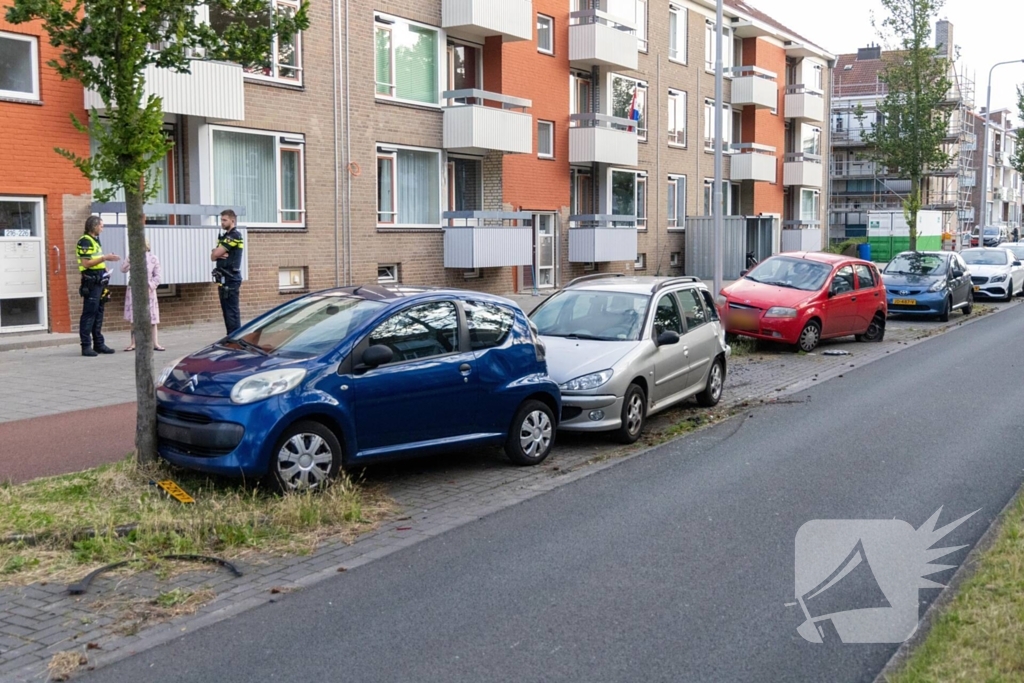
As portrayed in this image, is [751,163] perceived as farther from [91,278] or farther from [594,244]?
[91,278]

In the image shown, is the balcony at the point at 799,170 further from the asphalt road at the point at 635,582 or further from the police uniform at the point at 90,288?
the asphalt road at the point at 635,582

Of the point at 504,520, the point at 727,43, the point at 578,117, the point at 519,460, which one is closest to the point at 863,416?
the point at 519,460

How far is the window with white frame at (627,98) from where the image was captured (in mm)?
34781

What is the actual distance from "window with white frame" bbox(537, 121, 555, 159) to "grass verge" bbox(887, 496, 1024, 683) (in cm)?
2611

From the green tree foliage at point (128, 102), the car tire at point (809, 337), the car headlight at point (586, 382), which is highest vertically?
the green tree foliage at point (128, 102)

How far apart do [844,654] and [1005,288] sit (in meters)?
29.8

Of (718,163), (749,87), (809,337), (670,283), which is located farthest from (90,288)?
(749,87)

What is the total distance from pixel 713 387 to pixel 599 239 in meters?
19.5

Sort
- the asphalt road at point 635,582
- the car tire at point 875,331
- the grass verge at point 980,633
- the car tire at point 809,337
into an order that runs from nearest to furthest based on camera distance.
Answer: the grass verge at point 980,633 < the asphalt road at point 635,582 < the car tire at point 809,337 < the car tire at point 875,331

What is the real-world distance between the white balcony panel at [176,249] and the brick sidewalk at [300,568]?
9694mm

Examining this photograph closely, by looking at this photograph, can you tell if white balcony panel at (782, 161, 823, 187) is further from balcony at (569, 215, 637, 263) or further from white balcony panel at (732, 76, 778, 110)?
balcony at (569, 215, 637, 263)

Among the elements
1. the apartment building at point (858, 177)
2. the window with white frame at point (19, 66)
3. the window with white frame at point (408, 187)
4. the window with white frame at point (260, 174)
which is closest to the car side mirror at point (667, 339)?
the window with white frame at point (19, 66)

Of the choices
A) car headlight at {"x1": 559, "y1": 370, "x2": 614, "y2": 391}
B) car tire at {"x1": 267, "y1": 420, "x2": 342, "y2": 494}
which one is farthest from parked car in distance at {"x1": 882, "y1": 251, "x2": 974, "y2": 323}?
car tire at {"x1": 267, "y1": 420, "x2": 342, "y2": 494}

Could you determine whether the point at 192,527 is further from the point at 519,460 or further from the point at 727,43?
Result: the point at 727,43
